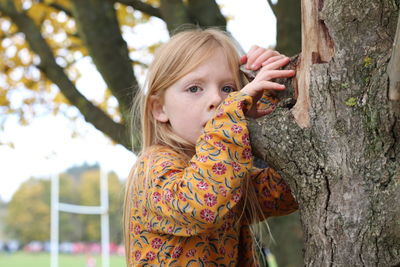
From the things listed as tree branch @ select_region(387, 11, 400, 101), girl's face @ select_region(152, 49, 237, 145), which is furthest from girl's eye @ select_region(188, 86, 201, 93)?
tree branch @ select_region(387, 11, 400, 101)

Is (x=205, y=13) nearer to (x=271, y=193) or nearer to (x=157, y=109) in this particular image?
(x=157, y=109)

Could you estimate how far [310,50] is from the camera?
169cm

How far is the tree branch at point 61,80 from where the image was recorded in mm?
3766

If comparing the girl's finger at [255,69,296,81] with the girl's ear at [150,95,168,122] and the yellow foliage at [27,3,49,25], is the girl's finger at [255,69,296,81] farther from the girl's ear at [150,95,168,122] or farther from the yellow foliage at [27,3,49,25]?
the yellow foliage at [27,3,49,25]

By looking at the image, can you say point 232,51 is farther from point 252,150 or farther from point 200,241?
point 200,241

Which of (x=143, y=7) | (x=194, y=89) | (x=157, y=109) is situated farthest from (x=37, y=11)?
(x=194, y=89)

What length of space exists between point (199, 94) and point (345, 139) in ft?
2.18

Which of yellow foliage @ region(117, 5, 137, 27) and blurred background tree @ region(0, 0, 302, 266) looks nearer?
blurred background tree @ region(0, 0, 302, 266)

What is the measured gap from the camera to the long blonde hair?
212 centimetres

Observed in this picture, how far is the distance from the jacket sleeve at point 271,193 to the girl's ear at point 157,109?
417 millimetres

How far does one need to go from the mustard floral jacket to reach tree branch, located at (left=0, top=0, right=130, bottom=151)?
1.61 m

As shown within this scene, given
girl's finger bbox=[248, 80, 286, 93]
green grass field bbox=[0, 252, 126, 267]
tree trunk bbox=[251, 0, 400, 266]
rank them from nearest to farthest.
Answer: tree trunk bbox=[251, 0, 400, 266]
girl's finger bbox=[248, 80, 286, 93]
green grass field bbox=[0, 252, 126, 267]

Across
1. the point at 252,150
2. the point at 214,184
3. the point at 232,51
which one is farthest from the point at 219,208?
the point at 232,51

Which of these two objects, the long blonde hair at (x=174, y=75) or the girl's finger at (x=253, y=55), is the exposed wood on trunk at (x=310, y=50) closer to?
the girl's finger at (x=253, y=55)
